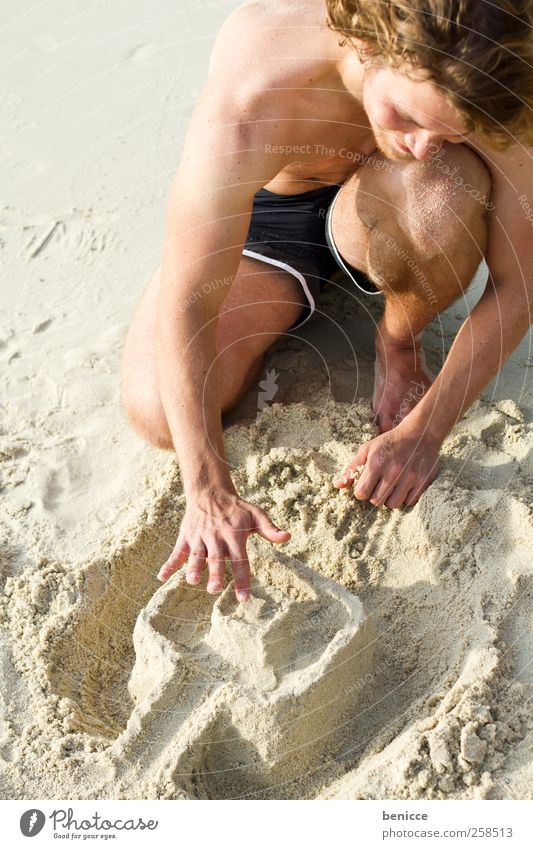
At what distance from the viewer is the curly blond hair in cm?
157

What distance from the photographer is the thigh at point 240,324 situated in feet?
7.32

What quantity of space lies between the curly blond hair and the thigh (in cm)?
72

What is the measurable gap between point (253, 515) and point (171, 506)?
33 centimetres

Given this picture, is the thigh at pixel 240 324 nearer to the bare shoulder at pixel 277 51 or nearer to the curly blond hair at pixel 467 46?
the bare shoulder at pixel 277 51

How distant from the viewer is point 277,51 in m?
1.92

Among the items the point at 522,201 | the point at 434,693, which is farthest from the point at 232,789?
the point at 522,201

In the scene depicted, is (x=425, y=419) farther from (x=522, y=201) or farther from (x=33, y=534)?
(x=33, y=534)

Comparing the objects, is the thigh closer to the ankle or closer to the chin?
the ankle

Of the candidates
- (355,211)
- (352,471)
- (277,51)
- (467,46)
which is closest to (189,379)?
(352,471)

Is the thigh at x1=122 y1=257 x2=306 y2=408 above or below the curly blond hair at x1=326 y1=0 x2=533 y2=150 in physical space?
below

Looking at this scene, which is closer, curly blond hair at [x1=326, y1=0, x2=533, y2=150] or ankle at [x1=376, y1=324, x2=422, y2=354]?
curly blond hair at [x1=326, y1=0, x2=533, y2=150]

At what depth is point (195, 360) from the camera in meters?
1.93
